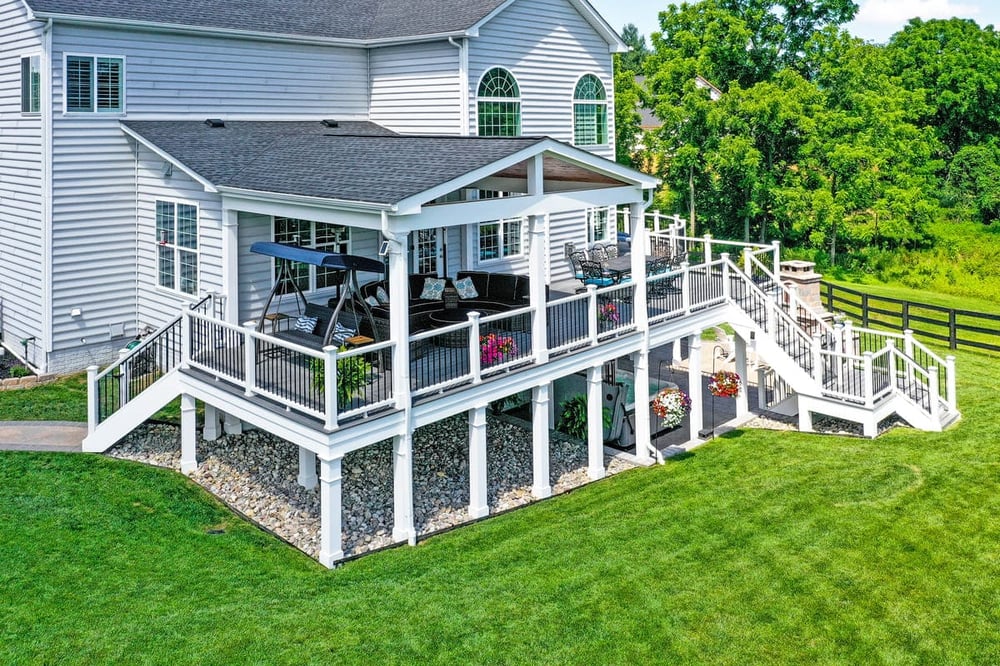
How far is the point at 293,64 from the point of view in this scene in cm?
1895

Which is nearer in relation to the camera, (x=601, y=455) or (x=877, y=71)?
(x=601, y=455)

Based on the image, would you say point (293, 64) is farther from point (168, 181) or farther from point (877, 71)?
point (877, 71)

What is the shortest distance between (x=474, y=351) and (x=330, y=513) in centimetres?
295

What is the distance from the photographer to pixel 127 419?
44.8 feet

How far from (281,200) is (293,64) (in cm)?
803

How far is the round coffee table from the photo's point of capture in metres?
12.5

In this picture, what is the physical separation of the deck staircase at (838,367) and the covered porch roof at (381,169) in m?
4.16

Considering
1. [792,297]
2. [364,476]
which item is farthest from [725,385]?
[364,476]

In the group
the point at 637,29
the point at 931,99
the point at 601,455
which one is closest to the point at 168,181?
the point at 601,455

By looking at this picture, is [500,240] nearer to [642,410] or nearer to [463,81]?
[463,81]

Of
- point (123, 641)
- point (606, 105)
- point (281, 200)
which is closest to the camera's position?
point (123, 641)

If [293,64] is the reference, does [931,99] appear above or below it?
above

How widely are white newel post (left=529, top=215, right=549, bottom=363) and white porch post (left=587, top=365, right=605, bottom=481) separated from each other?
132cm

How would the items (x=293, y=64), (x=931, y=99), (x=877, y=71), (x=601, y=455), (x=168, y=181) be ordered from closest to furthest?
(x=601, y=455), (x=168, y=181), (x=293, y=64), (x=877, y=71), (x=931, y=99)
